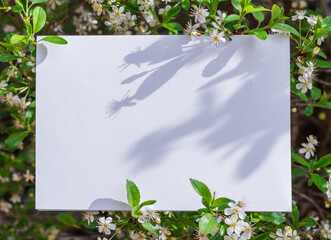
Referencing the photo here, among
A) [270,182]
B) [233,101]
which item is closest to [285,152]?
[270,182]

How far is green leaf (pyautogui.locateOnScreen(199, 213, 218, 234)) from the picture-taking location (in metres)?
0.97

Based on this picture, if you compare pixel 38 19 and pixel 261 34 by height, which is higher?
pixel 38 19

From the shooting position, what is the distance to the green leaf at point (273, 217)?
109 centimetres

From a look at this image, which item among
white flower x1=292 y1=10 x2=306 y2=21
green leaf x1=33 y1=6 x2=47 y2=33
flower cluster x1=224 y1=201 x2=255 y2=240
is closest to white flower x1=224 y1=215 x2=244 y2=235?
flower cluster x1=224 y1=201 x2=255 y2=240

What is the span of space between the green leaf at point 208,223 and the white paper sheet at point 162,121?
0.19ft

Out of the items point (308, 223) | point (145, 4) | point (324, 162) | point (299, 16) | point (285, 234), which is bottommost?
point (308, 223)

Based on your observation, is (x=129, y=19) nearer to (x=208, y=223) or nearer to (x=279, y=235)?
(x=208, y=223)

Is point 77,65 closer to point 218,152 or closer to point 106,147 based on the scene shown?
point 106,147

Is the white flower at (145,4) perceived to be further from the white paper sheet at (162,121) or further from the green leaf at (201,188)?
the green leaf at (201,188)

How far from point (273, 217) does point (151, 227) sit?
1.16 ft

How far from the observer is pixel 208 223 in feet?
3.23

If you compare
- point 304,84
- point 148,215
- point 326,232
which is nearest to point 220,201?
point 148,215

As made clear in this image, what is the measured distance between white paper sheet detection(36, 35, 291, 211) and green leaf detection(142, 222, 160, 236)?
0.06 meters

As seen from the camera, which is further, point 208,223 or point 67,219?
point 67,219
